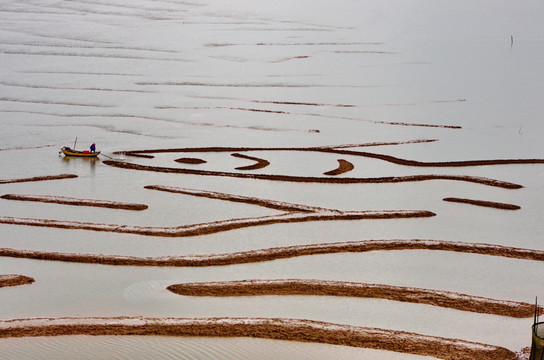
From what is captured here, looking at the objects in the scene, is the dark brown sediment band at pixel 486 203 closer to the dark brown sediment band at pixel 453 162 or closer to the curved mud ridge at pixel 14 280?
the dark brown sediment band at pixel 453 162

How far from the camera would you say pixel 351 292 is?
28.5ft

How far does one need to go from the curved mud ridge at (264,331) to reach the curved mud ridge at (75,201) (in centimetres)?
374

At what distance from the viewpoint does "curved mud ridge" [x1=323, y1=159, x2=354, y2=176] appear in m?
13.4

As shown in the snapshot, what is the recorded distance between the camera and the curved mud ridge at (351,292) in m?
8.40

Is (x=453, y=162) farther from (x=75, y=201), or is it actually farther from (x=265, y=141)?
(x=75, y=201)

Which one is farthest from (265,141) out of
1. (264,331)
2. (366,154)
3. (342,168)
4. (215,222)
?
(264,331)

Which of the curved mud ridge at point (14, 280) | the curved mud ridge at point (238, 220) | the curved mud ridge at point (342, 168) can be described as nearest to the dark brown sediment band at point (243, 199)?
the curved mud ridge at point (238, 220)

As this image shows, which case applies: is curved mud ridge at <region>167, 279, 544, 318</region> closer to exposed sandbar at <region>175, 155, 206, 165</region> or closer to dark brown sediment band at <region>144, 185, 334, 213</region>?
dark brown sediment band at <region>144, 185, 334, 213</region>

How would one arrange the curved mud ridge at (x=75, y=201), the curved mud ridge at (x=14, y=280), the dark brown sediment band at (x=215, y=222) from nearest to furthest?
the curved mud ridge at (x=14, y=280) → the dark brown sediment band at (x=215, y=222) → the curved mud ridge at (x=75, y=201)

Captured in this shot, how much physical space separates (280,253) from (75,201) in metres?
3.76

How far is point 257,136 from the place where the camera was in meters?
15.8

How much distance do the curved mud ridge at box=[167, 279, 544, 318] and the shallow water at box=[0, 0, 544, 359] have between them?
158 mm

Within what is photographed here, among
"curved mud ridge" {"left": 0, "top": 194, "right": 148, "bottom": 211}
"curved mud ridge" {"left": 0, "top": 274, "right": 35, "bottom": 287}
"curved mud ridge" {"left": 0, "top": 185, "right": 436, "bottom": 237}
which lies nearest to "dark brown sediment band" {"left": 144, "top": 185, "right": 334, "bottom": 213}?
"curved mud ridge" {"left": 0, "top": 185, "right": 436, "bottom": 237}

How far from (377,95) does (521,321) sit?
12.4 m
